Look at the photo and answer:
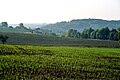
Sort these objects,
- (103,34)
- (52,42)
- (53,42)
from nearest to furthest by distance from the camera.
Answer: (52,42), (53,42), (103,34)

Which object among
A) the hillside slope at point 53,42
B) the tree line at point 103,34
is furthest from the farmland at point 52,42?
the tree line at point 103,34

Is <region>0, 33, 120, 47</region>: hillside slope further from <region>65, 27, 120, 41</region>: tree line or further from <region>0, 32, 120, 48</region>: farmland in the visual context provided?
<region>65, 27, 120, 41</region>: tree line

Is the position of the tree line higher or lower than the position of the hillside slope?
higher

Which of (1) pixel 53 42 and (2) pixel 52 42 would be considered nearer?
(2) pixel 52 42

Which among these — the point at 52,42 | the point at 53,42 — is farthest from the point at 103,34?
the point at 52,42

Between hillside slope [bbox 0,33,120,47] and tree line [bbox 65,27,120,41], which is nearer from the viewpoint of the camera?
hillside slope [bbox 0,33,120,47]

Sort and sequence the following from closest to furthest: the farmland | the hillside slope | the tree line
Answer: the farmland, the hillside slope, the tree line

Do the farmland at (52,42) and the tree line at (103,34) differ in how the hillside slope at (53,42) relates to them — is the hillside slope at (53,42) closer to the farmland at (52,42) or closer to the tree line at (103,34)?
the farmland at (52,42)

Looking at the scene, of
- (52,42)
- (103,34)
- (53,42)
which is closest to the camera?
(52,42)

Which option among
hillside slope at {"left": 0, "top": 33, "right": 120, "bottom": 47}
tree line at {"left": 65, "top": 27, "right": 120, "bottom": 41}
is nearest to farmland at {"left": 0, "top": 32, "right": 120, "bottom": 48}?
hillside slope at {"left": 0, "top": 33, "right": 120, "bottom": 47}

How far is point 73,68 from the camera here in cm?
4459

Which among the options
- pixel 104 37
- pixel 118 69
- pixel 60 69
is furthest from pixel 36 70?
pixel 104 37

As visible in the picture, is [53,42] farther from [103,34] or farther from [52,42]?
[103,34]

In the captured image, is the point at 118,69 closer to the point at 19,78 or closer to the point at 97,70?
the point at 97,70
